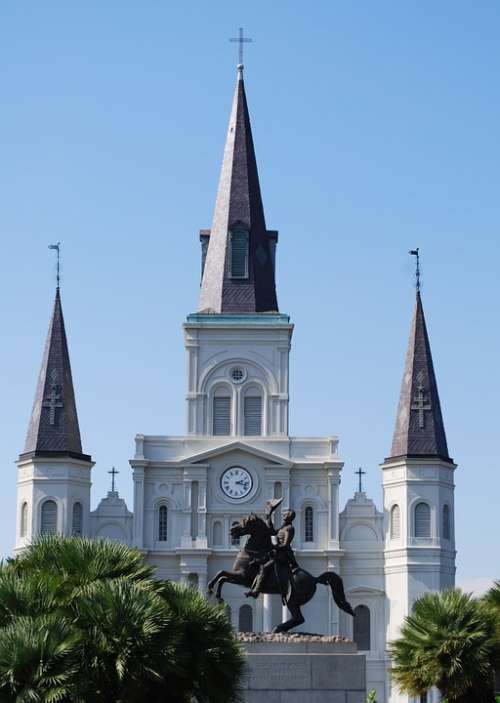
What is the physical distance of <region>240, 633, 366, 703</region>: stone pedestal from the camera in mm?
35469

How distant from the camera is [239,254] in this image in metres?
82.3

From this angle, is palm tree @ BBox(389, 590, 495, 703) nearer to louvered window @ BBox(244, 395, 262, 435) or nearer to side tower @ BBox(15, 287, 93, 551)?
side tower @ BBox(15, 287, 93, 551)

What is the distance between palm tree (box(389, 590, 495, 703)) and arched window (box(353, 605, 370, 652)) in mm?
38570

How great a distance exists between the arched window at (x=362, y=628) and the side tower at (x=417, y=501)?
1.12 m

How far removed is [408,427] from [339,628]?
9281 millimetres

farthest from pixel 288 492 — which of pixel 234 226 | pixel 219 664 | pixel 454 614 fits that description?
pixel 219 664

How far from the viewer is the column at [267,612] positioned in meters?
75.1

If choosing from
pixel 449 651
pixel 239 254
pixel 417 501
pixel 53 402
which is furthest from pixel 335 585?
pixel 239 254

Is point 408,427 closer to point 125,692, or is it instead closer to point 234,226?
point 234,226

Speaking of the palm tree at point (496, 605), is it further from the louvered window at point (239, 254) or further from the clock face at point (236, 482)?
the louvered window at point (239, 254)

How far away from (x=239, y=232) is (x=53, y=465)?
14291 millimetres

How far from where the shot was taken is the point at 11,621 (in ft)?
93.4

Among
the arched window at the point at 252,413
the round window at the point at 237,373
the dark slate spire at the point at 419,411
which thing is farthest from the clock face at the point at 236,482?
the dark slate spire at the point at 419,411

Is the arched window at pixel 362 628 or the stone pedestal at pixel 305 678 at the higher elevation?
the arched window at pixel 362 628
